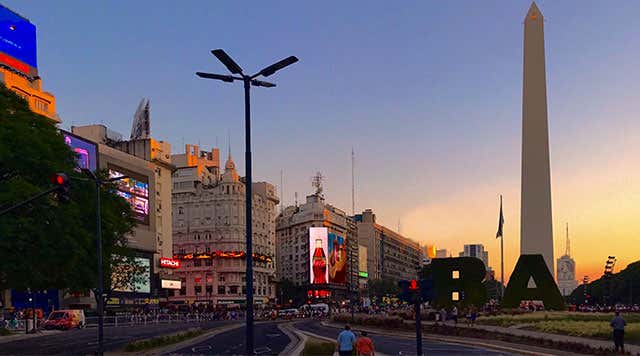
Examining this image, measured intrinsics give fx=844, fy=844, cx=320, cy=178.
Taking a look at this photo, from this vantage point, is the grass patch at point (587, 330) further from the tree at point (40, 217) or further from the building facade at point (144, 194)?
the building facade at point (144, 194)

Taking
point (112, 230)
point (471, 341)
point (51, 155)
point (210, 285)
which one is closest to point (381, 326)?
point (471, 341)

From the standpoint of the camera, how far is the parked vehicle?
7575 cm

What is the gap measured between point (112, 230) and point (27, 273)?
25.4ft

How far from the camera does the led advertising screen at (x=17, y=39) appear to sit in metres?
111

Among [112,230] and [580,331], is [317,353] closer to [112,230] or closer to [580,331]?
[112,230]

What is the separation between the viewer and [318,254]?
19650cm

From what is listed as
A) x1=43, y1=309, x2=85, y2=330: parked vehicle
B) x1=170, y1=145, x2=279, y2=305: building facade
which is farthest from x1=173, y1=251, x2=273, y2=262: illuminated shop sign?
x1=43, y1=309, x2=85, y2=330: parked vehicle

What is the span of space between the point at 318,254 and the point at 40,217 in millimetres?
159506

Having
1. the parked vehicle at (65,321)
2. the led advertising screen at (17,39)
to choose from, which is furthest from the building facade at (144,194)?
the parked vehicle at (65,321)

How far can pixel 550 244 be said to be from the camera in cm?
8275

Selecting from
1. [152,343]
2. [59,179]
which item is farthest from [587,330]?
[59,179]

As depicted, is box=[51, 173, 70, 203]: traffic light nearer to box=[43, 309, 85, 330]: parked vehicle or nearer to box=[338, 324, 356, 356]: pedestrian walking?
box=[338, 324, 356, 356]: pedestrian walking

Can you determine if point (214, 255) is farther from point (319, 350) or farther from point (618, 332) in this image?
point (618, 332)

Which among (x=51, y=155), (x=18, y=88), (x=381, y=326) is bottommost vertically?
(x=381, y=326)
